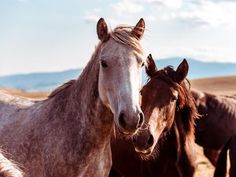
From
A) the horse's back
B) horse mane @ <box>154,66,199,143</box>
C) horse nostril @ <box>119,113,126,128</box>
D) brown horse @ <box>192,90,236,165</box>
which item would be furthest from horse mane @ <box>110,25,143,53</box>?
brown horse @ <box>192,90,236,165</box>

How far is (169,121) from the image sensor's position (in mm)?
5805

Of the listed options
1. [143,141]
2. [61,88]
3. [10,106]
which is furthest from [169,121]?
[10,106]

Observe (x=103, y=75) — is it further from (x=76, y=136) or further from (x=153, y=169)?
(x=153, y=169)

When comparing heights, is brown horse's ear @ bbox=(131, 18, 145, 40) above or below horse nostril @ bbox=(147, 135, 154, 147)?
Result: above

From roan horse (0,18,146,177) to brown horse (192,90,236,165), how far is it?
4.05 m

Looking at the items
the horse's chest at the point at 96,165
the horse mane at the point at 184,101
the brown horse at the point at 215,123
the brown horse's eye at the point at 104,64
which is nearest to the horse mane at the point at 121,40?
the brown horse's eye at the point at 104,64

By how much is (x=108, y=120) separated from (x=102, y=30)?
92 centimetres

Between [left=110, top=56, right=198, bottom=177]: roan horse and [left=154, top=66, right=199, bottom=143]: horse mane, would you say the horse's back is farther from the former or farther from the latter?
[left=154, top=66, right=199, bottom=143]: horse mane

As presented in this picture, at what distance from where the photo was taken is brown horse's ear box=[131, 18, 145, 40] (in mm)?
4977

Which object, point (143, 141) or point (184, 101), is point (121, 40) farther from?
point (184, 101)

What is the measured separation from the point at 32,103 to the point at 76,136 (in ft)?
3.47

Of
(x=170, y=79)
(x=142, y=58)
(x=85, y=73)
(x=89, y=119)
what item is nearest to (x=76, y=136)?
(x=89, y=119)

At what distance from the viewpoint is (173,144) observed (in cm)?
606

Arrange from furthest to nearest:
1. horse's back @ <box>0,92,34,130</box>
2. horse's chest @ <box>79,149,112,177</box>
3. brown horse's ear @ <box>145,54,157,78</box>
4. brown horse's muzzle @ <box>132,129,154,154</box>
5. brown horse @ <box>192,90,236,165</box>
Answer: brown horse @ <box>192,90,236,165</box>, brown horse's ear @ <box>145,54,157,78</box>, horse's back @ <box>0,92,34,130</box>, brown horse's muzzle @ <box>132,129,154,154</box>, horse's chest @ <box>79,149,112,177</box>
